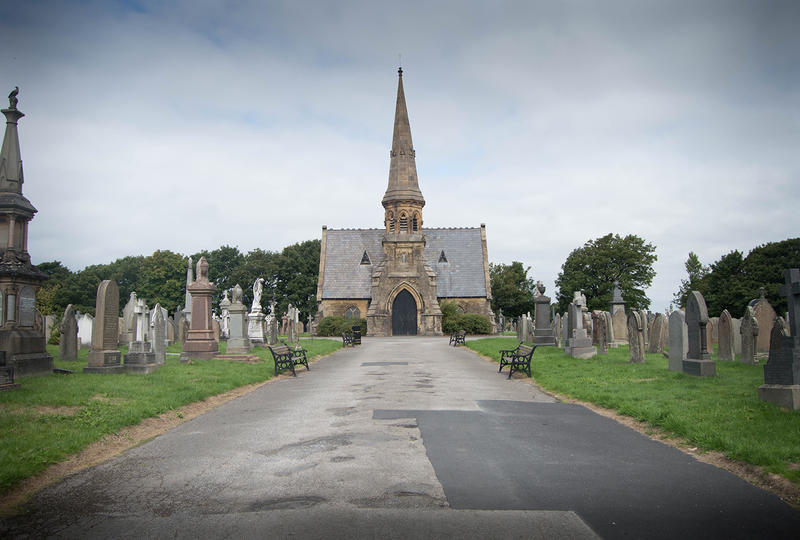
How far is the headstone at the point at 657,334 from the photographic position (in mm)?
21259

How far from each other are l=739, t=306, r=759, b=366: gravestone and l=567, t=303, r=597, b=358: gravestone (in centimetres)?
503

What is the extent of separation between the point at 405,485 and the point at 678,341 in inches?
442

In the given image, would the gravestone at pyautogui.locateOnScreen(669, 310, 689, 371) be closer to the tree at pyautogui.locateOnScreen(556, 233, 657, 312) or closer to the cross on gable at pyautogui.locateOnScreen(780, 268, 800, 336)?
the cross on gable at pyautogui.locateOnScreen(780, 268, 800, 336)

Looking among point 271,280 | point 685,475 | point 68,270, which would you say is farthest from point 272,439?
point 68,270

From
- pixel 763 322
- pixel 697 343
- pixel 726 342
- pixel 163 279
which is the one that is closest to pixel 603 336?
pixel 726 342

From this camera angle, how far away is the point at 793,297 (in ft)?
32.8

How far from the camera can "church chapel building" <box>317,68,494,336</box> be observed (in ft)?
163

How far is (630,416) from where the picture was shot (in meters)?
9.73

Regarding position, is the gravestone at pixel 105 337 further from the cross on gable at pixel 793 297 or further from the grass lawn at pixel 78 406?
the cross on gable at pixel 793 297

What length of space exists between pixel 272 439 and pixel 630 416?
230 inches

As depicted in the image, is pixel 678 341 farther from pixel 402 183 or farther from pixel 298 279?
pixel 298 279

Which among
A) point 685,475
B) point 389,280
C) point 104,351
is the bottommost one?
point 685,475

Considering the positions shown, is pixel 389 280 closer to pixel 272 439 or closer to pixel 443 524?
pixel 272 439

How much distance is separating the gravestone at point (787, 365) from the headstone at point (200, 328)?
17.1 meters
